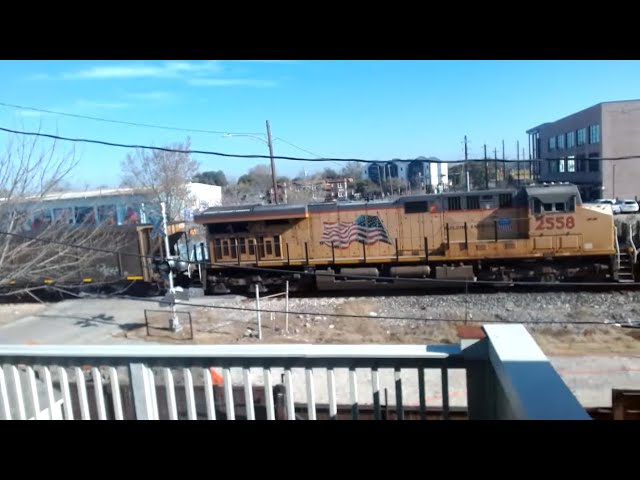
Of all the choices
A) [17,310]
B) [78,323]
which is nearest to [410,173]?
[17,310]

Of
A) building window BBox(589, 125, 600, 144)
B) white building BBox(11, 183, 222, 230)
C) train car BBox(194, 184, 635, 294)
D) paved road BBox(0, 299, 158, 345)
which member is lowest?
paved road BBox(0, 299, 158, 345)

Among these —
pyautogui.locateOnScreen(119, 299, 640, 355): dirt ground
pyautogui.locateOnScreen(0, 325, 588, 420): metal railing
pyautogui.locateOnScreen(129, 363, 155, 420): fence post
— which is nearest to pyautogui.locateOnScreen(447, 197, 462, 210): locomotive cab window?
pyautogui.locateOnScreen(119, 299, 640, 355): dirt ground

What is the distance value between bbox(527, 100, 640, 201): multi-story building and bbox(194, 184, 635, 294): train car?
480cm

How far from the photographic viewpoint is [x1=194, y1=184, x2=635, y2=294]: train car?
14.9m

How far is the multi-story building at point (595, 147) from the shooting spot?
21281 millimetres

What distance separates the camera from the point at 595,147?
22.1 metres

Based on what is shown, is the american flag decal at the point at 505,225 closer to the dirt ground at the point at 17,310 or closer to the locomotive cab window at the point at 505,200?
the locomotive cab window at the point at 505,200

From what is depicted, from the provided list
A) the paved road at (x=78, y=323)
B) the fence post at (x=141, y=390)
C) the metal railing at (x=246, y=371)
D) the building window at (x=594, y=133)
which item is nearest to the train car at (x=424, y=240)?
the paved road at (x=78, y=323)

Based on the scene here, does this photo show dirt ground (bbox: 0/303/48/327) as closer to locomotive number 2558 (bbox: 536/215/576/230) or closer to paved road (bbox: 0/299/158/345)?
paved road (bbox: 0/299/158/345)

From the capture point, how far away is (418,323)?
1252 cm

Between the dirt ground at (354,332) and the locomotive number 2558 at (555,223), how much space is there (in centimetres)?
408

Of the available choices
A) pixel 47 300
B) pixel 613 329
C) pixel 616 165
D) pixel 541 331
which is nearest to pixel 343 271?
pixel 541 331
